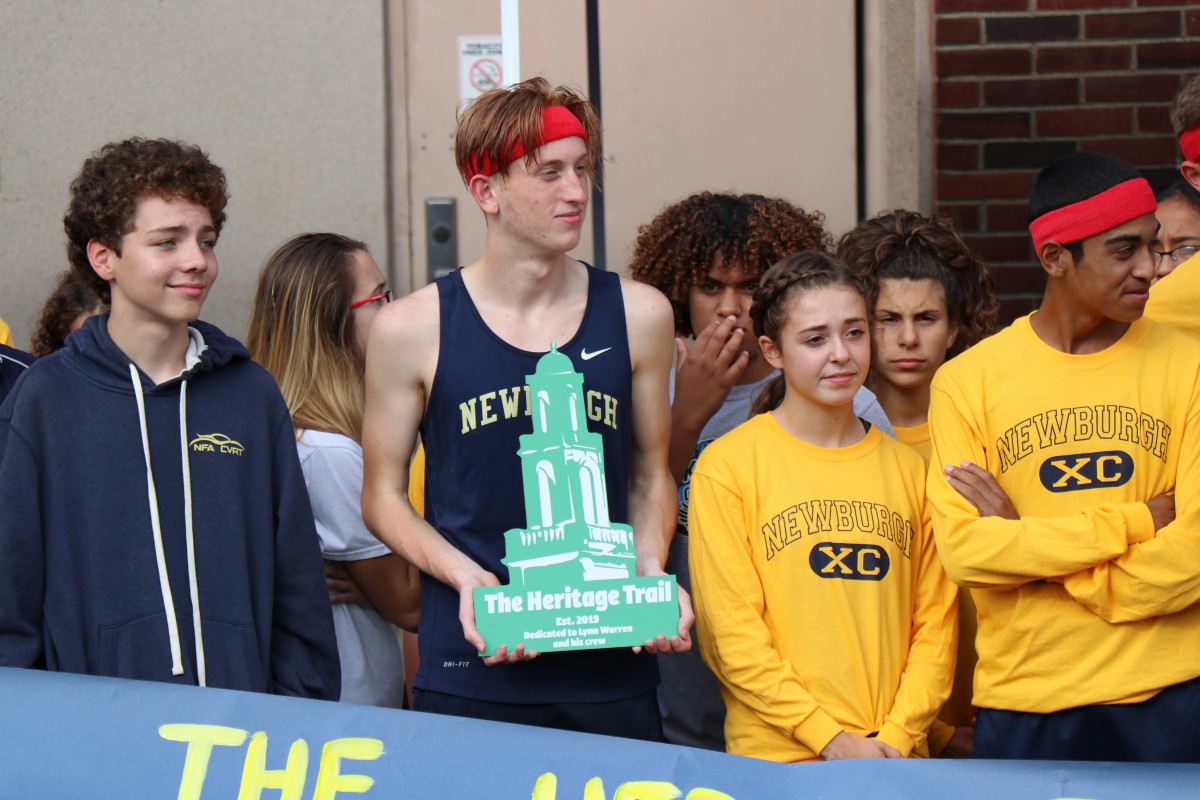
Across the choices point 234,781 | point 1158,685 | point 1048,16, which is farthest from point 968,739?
point 1048,16

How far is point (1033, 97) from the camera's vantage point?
210 inches

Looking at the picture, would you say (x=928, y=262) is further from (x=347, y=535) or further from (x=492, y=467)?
(x=347, y=535)

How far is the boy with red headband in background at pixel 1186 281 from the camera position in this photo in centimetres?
359

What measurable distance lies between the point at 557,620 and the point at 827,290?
114 centimetres

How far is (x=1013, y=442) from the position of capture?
10.1 ft

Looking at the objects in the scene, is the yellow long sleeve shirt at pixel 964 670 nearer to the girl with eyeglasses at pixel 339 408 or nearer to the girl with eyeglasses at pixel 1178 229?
the girl with eyeglasses at pixel 1178 229

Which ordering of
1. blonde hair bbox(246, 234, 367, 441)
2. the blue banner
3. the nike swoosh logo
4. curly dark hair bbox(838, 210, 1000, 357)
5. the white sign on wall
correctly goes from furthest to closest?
1. the white sign on wall
2. curly dark hair bbox(838, 210, 1000, 357)
3. blonde hair bbox(246, 234, 367, 441)
4. the nike swoosh logo
5. the blue banner

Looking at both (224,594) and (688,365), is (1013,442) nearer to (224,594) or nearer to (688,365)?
(688,365)

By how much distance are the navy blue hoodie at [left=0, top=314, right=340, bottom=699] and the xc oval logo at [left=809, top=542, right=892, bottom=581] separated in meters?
1.14

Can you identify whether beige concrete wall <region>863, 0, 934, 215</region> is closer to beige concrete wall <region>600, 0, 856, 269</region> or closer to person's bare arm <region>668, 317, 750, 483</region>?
beige concrete wall <region>600, 0, 856, 269</region>

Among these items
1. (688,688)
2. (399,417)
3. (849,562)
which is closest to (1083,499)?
(849,562)

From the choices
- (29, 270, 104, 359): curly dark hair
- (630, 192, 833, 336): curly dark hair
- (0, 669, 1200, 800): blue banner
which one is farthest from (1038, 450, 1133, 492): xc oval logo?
(29, 270, 104, 359): curly dark hair

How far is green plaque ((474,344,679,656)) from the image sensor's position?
2701 millimetres

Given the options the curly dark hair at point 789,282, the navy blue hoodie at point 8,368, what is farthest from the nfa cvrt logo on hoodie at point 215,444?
the curly dark hair at point 789,282
